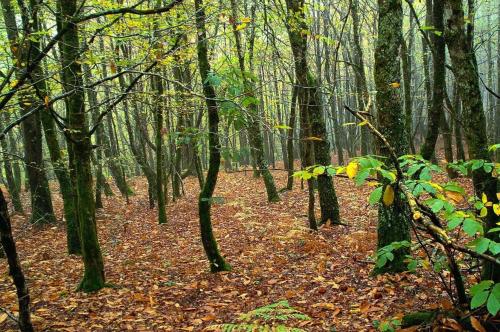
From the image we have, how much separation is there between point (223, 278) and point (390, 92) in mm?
4447

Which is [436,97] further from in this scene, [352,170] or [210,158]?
[352,170]

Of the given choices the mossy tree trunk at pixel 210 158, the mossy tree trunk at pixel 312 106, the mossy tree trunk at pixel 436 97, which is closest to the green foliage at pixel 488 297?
the mossy tree trunk at pixel 436 97

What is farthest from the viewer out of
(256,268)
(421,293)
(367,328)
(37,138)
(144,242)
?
(37,138)

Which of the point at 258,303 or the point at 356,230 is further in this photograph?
the point at 356,230

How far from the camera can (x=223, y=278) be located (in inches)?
284

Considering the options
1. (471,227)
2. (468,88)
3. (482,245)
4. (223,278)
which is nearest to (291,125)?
(223,278)

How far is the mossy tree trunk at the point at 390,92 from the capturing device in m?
5.63

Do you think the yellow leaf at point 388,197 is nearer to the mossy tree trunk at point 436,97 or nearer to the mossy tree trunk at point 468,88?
the mossy tree trunk at point 468,88

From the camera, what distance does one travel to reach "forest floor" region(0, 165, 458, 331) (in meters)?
5.36

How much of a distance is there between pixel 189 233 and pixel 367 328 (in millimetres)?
7464

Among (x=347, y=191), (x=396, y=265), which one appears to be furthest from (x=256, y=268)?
(x=347, y=191)

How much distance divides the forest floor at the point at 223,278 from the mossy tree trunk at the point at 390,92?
2.60 ft

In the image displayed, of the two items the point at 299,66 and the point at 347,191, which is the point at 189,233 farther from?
the point at 347,191

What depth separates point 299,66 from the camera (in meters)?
8.61
